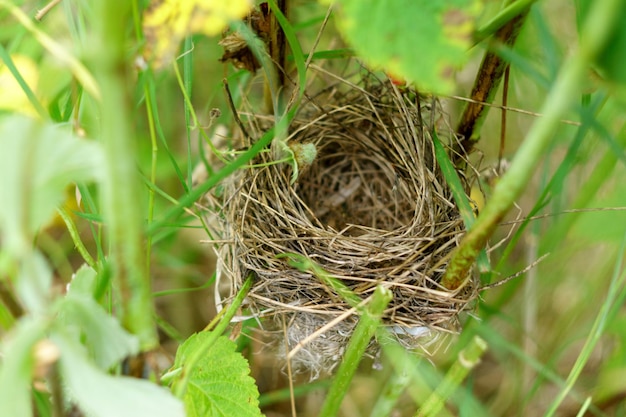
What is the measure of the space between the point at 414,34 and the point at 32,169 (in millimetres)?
337

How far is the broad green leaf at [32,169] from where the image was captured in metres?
0.39

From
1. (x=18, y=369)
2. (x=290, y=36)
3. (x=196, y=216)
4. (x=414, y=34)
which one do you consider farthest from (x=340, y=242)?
(x=18, y=369)

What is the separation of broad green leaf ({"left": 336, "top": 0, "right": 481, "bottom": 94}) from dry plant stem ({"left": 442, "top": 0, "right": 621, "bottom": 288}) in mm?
83

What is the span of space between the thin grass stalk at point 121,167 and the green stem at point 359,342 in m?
0.27

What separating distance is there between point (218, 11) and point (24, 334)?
35 centimetres

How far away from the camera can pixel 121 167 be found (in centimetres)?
42

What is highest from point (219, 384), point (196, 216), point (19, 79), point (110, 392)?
point (19, 79)

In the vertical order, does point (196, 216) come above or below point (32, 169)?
below

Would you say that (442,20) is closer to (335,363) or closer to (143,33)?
(143,33)

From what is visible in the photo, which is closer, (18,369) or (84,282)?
(18,369)

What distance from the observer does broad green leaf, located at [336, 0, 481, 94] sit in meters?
0.48

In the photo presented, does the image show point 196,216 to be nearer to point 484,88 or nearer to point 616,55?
point 484,88

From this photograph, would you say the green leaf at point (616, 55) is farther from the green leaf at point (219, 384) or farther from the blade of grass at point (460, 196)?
the green leaf at point (219, 384)

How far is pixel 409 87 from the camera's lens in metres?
0.96
